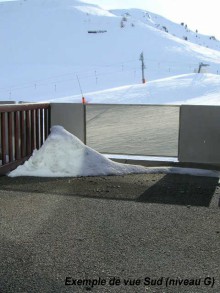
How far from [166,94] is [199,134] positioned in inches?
811

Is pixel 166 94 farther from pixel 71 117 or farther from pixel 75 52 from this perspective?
pixel 75 52

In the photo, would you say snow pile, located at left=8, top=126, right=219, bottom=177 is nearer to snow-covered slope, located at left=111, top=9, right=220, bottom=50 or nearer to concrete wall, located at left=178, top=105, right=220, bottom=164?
concrete wall, located at left=178, top=105, right=220, bottom=164

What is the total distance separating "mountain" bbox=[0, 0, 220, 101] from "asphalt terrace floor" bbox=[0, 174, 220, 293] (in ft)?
98.0

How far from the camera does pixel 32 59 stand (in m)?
70.5

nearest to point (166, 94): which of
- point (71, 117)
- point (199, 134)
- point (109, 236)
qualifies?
point (71, 117)

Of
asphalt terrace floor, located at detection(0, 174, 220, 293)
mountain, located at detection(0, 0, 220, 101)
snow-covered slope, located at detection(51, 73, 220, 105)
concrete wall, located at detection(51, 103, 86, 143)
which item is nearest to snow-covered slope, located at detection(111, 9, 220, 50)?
mountain, located at detection(0, 0, 220, 101)

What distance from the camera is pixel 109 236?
488 centimetres

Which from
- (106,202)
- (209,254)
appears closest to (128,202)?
(106,202)

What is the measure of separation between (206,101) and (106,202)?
20.8 metres

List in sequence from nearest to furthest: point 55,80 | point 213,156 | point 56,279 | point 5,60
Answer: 1. point 56,279
2. point 213,156
3. point 55,80
4. point 5,60

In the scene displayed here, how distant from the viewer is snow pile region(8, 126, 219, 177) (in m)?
8.03

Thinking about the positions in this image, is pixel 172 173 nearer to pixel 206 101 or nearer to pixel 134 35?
pixel 206 101

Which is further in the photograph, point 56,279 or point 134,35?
point 134,35

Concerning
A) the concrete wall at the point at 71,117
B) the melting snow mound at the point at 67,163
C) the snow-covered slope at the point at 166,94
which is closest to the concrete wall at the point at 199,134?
the melting snow mound at the point at 67,163
